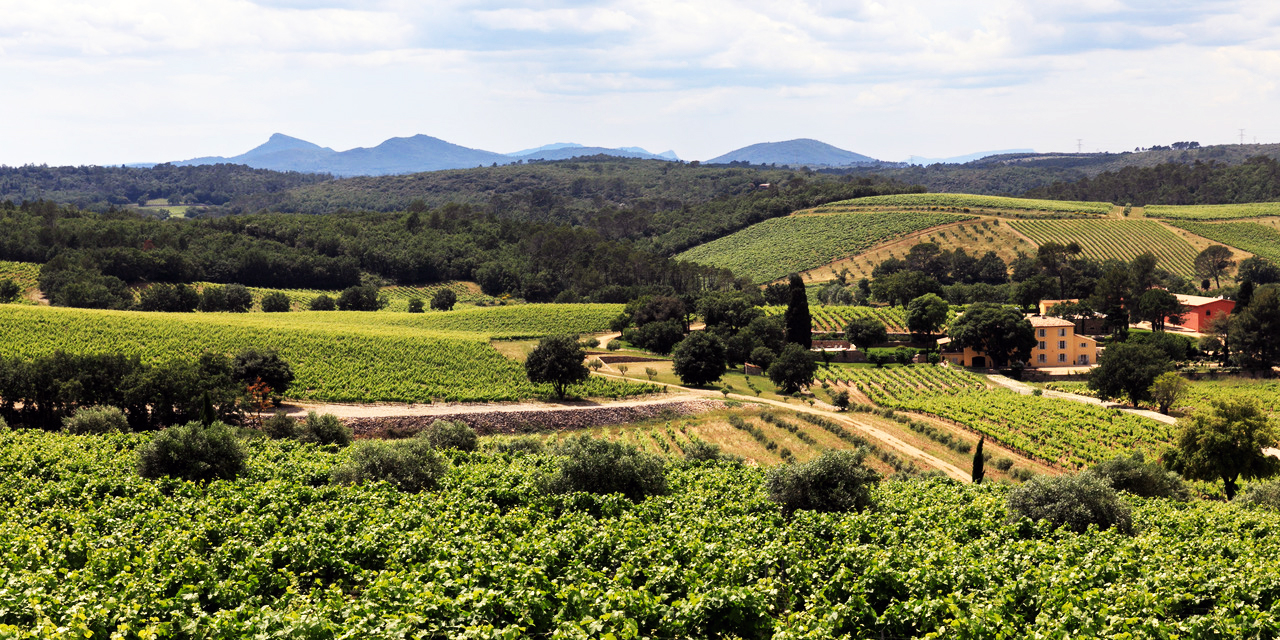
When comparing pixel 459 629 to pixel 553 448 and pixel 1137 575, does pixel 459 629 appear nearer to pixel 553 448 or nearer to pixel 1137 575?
pixel 1137 575

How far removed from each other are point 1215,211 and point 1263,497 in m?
170

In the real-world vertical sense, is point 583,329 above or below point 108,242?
below

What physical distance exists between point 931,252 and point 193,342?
114 meters

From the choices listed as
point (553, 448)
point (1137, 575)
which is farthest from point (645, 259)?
point (1137, 575)

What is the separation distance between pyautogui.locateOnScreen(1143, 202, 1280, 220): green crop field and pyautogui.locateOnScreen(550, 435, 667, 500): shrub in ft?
580

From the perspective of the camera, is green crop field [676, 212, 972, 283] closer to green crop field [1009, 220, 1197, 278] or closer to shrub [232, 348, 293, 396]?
green crop field [1009, 220, 1197, 278]

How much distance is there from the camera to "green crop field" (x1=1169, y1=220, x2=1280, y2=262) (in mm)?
143550

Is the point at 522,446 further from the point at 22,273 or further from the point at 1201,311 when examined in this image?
the point at 22,273

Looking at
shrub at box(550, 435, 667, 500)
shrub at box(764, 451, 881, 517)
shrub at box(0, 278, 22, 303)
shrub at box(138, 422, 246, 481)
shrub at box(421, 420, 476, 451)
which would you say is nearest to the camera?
shrub at box(764, 451, 881, 517)

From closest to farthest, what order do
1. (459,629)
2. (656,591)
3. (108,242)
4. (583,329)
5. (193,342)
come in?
(459,629)
(656,591)
(193,342)
(583,329)
(108,242)

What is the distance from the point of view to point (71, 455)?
98.9 ft

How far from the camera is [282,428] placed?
43000 millimetres

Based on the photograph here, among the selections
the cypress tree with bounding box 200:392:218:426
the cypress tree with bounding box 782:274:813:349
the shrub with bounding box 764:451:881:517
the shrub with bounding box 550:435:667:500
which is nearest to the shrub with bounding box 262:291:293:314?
the cypress tree with bounding box 200:392:218:426

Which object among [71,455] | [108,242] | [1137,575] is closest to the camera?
[1137,575]
